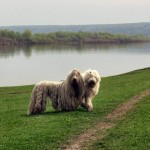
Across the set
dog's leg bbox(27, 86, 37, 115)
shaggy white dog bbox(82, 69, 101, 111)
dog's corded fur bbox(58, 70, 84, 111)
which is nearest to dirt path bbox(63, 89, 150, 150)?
shaggy white dog bbox(82, 69, 101, 111)

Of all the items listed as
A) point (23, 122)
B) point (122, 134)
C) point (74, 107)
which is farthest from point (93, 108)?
point (122, 134)

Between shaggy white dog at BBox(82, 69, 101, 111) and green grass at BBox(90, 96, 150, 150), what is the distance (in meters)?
1.78

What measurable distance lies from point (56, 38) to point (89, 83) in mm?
161022

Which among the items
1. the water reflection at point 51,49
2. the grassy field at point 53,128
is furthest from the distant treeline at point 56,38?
the grassy field at point 53,128

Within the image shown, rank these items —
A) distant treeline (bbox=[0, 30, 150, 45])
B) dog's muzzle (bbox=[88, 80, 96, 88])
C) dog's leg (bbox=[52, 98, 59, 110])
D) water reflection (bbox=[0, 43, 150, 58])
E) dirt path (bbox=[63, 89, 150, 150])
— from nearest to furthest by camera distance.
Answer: dirt path (bbox=[63, 89, 150, 150]), dog's muzzle (bbox=[88, 80, 96, 88]), dog's leg (bbox=[52, 98, 59, 110]), water reflection (bbox=[0, 43, 150, 58]), distant treeline (bbox=[0, 30, 150, 45])

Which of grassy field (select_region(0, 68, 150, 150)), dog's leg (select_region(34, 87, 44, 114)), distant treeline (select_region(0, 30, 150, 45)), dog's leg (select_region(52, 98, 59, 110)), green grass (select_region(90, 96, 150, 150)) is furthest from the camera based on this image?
distant treeline (select_region(0, 30, 150, 45))

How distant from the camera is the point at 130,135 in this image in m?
11.1

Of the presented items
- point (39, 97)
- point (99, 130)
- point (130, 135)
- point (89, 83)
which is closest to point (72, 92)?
point (89, 83)

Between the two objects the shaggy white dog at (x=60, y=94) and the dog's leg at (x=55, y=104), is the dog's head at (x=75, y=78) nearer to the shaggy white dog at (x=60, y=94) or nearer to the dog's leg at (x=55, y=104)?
the shaggy white dog at (x=60, y=94)

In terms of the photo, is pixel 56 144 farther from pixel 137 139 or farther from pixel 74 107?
pixel 74 107

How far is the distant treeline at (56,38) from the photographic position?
516 feet

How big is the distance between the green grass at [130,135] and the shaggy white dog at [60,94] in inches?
89.6

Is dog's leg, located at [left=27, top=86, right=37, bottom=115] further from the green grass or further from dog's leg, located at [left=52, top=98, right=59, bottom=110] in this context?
the green grass

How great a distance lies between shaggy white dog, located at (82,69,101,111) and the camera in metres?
14.1
